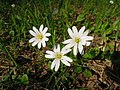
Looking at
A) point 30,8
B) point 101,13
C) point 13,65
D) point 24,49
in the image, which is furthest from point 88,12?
point 13,65

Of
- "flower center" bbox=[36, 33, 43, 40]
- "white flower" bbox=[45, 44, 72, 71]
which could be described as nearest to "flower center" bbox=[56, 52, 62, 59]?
"white flower" bbox=[45, 44, 72, 71]

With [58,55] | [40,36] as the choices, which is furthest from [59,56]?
[40,36]

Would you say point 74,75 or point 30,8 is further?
point 30,8

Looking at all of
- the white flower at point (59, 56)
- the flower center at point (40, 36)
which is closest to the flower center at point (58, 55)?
the white flower at point (59, 56)

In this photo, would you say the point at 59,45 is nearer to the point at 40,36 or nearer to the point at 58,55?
the point at 58,55

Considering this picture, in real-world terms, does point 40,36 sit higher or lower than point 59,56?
higher

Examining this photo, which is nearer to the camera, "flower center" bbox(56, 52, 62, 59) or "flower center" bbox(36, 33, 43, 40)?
"flower center" bbox(56, 52, 62, 59)

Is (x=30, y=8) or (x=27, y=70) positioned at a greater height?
(x=30, y=8)

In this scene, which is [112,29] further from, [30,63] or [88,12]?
[30,63]

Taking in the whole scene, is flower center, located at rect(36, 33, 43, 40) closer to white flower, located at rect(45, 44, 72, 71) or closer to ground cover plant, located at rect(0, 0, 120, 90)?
ground cover plant, located at rect(0, 0, 120, 90)
